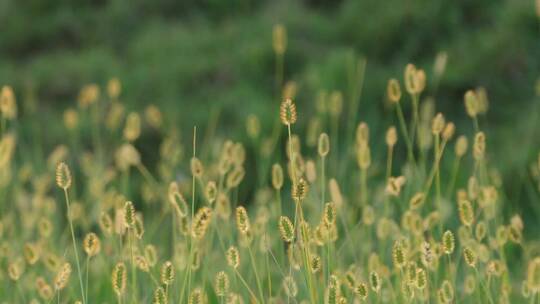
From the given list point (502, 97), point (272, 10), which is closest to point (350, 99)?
point (502, 97)

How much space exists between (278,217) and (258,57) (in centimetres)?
225

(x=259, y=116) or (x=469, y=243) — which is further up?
(x=259, y=116)

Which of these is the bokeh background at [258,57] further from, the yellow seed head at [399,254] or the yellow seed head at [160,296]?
the yellow seed head at [160,296]

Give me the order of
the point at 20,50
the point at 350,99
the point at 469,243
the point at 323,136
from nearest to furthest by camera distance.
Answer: the point at 323,136 → the point at 469,243 → the point at 350,99 → the point at 20,50

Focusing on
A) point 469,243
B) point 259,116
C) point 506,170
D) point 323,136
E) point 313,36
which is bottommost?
point 469,243

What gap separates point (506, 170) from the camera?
3.04 meters

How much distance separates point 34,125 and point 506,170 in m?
2.16

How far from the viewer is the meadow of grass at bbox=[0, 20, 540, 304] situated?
1.32m

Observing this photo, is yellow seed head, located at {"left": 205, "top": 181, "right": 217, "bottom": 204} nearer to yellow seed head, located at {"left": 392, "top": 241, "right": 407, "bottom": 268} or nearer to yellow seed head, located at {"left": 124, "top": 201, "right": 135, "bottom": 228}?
yellow seed head, located at {"left": 124, "top": 201, "right": 135, "bottom": 228}

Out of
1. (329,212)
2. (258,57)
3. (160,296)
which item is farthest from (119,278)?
(258,57)

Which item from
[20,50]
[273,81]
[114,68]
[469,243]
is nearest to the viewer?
[469,243]

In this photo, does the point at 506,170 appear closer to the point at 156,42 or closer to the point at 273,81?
the point at 273,81

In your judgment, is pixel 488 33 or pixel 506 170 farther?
pixel 488 33

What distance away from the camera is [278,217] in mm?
1733
